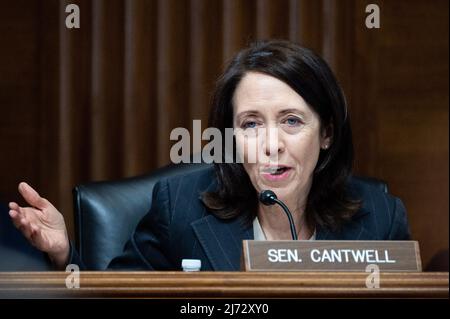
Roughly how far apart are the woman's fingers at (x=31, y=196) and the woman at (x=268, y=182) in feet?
1.06

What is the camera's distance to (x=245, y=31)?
3047 millimetres

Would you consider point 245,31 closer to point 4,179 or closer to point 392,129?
point 392,129

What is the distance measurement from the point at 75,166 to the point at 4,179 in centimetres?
24

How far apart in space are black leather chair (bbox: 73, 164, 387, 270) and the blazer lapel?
0.19 metres

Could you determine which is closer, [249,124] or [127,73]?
[249,124]

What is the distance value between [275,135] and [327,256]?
1.62 ft

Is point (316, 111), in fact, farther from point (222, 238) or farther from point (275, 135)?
point (222, 238)

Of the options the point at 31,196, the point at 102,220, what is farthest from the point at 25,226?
the point at 102,220

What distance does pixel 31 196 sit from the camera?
1.76 metres

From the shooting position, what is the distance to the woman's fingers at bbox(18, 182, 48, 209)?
174 centimetres

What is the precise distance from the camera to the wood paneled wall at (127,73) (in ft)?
9.75

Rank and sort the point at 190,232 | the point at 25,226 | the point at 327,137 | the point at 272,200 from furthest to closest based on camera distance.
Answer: the point at 327,137
the point at 190,232
the point at 272,200
the point at 25,226

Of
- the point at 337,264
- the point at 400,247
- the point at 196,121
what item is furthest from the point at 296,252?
the point at 196,121

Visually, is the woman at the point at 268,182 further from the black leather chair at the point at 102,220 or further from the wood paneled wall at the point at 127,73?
the wood paneled wall at the point at 127,73
